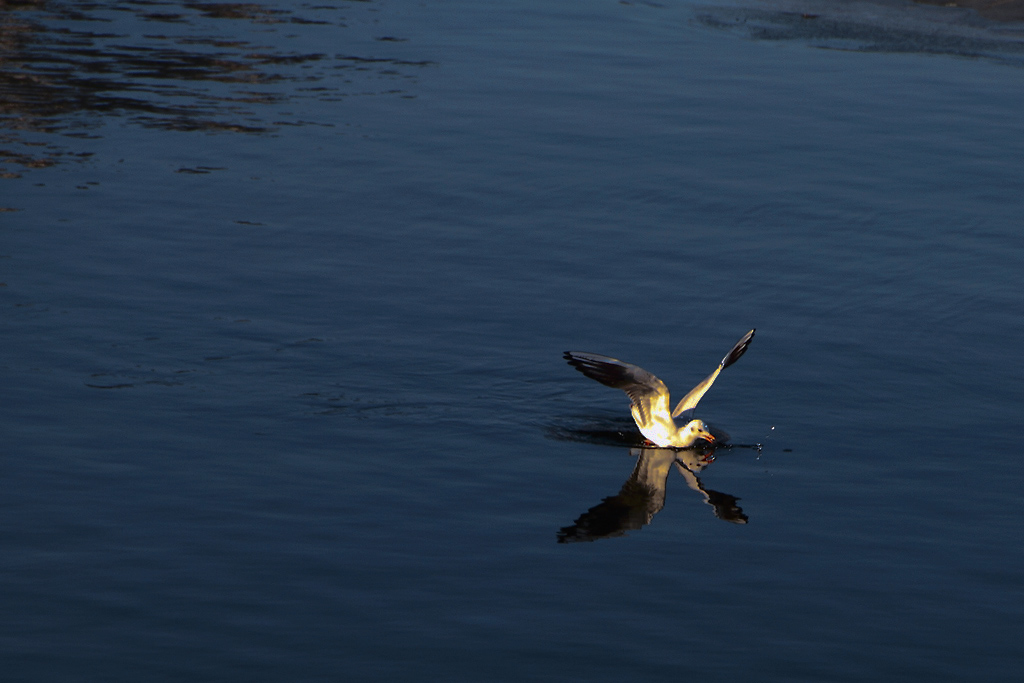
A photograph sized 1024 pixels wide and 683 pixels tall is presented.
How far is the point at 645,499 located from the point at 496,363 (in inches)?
120

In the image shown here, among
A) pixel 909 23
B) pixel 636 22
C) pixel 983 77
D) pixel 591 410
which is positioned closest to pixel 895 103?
pixel 983 77

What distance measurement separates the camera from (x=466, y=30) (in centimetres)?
3144

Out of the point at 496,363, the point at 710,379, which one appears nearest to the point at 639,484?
the point at 710,379

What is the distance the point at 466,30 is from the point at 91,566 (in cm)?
2253

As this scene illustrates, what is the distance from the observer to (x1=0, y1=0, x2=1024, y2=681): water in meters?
10.4

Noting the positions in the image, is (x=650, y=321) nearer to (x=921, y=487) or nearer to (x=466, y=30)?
(x=921, y=487)

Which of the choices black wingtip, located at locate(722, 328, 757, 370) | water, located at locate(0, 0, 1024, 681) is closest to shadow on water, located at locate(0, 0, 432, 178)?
water, located at locate(0, 0, 1024, 681)

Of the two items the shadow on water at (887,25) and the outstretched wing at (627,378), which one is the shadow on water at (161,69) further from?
the outstretched wing at (627,378)

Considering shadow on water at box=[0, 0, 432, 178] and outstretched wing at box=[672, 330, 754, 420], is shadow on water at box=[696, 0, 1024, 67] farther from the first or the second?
outstretched wing at box=[672, 330, 754, 420]

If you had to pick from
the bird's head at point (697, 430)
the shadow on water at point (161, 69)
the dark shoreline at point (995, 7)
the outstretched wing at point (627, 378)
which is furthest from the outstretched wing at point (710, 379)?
the dark shoreline at point (995, 7)

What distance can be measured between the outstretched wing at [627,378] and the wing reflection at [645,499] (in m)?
0.52

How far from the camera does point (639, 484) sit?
1305cm

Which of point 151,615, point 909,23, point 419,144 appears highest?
point 909,23

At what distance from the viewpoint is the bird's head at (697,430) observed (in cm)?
1339
